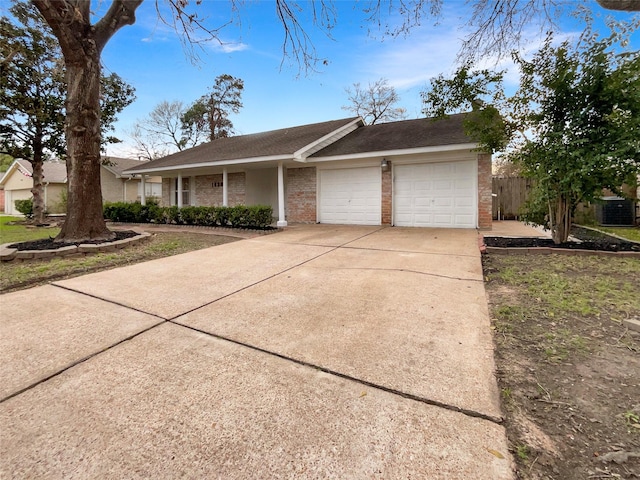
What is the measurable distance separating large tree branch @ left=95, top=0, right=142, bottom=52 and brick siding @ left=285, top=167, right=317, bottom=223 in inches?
266

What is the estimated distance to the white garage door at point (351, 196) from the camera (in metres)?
11.0

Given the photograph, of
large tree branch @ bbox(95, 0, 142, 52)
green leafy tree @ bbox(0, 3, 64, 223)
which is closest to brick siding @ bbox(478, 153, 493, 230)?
large tree branch @ bbox(95, 0, 142, 52)

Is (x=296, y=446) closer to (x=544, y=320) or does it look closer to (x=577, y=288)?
(x=544, y=320)

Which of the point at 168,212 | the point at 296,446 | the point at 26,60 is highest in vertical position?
the point at 26,60

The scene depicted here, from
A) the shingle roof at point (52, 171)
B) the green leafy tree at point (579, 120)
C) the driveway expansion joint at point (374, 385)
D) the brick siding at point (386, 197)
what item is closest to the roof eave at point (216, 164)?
the brick siding at point (386, 197)

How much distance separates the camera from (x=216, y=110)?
27656 mm

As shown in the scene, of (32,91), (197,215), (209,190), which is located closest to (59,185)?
(32,91)

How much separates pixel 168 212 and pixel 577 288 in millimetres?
12699

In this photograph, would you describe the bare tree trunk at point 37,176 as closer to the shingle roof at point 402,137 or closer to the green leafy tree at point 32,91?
the green leafy tree at point 32,91

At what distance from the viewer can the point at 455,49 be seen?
681 cm

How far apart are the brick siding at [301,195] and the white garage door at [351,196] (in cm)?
36

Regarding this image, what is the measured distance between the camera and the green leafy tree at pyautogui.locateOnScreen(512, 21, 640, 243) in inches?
207

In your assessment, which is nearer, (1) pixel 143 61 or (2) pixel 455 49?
(2) pixel 455 49

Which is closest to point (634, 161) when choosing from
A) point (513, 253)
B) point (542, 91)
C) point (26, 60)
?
point (542, 91)
